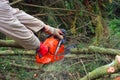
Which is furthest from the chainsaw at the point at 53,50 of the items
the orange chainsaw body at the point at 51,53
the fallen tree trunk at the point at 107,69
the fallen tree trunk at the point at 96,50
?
the fallen tree trunk at the point at 107,69

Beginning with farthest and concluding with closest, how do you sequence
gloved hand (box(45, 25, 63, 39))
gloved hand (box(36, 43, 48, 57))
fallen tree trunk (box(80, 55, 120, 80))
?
gloved hand (box(45, 25, 63, 39))
gloved hand (box(36, 43, 48, 57))
fallen tree trunk (box(80, 55, 120, 80))

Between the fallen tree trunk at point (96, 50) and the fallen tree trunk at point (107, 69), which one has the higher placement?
the fallen tree trunk at point (107, 69)

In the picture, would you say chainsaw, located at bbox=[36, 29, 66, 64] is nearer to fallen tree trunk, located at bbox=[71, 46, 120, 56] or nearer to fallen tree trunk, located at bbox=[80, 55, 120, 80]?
fallen tree trunk, located at bbox=[71, 46, 120, 56]

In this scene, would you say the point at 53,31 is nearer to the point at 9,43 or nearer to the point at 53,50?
the point at 53,50

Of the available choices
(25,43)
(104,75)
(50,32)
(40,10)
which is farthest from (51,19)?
(104,75)

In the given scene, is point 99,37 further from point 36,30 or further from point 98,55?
point 36,30

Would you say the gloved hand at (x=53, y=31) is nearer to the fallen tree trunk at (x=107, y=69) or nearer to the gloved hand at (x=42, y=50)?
the gloved hand at (x=42, y=50)

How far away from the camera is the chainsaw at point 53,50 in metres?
3.30

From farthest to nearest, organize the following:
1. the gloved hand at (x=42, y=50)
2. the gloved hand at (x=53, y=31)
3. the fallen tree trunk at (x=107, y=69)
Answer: the gloved hand at (x=53, y=31)
the gloved hand at (x=42, y=50)
the fallen tree trunk at (x=107, y=69)

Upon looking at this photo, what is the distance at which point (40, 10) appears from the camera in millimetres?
4555

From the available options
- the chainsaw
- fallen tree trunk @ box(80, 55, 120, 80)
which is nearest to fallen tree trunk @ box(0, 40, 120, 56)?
the chainsaw

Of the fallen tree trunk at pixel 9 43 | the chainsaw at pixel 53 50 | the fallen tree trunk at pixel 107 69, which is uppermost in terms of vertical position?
the fallen tree trunk at pixel 107 69

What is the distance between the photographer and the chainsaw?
3.30m

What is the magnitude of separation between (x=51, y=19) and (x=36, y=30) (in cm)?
104
